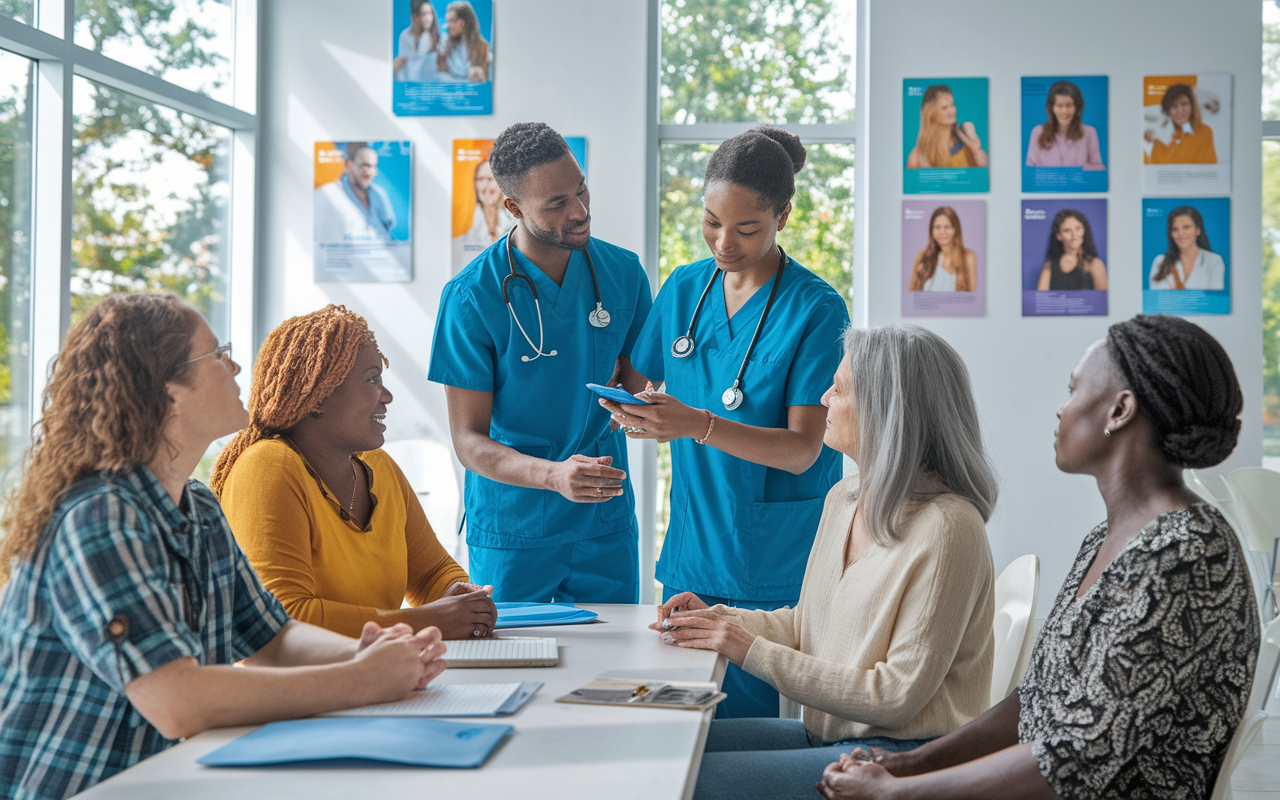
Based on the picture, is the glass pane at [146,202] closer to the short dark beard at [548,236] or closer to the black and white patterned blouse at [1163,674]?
the short dark beard at [548,236]

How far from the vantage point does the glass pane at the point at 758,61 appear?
4.14m

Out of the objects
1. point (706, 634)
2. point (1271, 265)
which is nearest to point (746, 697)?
point (706, 634)

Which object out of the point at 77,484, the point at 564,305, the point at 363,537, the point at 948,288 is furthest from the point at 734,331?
the point at 948,288

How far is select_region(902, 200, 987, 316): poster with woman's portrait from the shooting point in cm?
393

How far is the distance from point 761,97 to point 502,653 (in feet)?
10.2

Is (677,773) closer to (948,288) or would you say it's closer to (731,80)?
(948,288)

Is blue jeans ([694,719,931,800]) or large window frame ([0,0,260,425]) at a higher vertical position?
large window frame ([0,0,260,425])

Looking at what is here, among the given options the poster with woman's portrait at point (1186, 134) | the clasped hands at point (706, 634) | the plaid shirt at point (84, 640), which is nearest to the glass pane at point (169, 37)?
the plaid shirt at point (84, 640)

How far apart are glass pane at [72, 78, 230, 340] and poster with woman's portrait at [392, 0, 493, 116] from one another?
2.62 feet

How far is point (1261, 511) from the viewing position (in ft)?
12.0

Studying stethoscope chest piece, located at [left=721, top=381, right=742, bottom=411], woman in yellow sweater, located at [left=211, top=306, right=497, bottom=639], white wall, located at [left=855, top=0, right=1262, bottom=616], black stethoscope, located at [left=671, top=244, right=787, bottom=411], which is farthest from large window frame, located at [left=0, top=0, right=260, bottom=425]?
white wall, located at [left=855, top=0, right=1262, bottom=616]

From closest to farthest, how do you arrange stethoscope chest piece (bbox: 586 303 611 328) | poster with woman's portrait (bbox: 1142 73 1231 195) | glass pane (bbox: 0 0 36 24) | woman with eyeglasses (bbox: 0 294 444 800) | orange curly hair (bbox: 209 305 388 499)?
1. woman with eyeglasses (bbox: 0 294 444 800)
2. orange curly hair (bbox: 209 305 388 499)
3. stethoscope chest piece (bbox: 586 303 611 328)
4. glass pane (bbox: 0 0 36 24)
5. poster with woman's portrait (bbox: 1142 73 1231 195)

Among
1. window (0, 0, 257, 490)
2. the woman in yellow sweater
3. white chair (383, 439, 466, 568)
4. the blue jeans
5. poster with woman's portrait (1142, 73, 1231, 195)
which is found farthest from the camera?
white chair (383, 439, 466, 568)

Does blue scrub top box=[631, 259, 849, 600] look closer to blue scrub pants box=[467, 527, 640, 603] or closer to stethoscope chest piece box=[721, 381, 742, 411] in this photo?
stethoscope chest piece box=[721, 381, 742, 411]
